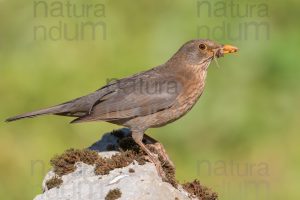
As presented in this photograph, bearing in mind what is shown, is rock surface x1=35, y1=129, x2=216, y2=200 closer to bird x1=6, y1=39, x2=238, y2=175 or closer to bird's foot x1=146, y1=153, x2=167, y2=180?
bird's foot x1=146, y1=153, x2=167, y2=180

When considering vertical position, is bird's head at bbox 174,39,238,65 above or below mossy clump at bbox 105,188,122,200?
above

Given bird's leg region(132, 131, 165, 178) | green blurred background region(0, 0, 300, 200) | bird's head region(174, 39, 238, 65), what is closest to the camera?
bird's leg region(132, 131, 165, 178)

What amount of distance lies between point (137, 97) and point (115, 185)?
6.75 ft

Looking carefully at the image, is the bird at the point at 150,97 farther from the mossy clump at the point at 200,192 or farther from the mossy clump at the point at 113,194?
the mossy clump at the point at 113,194

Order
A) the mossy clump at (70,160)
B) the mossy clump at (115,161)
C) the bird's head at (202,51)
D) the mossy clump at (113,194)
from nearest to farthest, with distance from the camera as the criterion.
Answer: the mossy clump at (113,194) < the mossy clump at (115,161) < the mossy clump at (70,160) < the bird's head at (202,51)

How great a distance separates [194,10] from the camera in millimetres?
16828

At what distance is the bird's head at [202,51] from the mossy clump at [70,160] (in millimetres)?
2086

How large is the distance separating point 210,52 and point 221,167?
268cm

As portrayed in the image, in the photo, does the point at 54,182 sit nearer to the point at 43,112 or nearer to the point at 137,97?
the point at 43,112

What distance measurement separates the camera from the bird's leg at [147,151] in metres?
A: 10.3

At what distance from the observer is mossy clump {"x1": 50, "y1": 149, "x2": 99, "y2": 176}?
1042 centimetres

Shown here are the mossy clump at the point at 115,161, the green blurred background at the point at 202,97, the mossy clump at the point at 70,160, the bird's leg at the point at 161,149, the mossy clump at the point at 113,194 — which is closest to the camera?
the mossy clump at the point at 113,194

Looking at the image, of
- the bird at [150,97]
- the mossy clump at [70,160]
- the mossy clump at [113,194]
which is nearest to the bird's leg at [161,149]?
the bird at [150,97]

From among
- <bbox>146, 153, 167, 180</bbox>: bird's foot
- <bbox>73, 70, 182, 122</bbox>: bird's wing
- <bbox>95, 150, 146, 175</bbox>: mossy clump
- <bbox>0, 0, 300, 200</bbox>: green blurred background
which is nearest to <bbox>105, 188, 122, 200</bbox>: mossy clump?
<bbox>95, 150, 146, 175</bbox>: mossy clump
